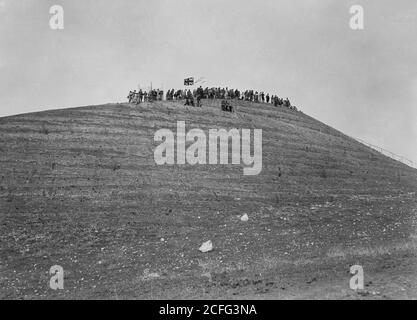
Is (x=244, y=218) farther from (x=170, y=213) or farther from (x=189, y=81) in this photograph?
(x=189, y=81)

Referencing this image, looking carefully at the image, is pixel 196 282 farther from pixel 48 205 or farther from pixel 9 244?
pixel 48 205

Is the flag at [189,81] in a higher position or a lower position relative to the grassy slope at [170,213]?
higher

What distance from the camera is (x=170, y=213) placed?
69.6 ft

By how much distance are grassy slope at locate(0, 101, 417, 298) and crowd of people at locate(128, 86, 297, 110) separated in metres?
3.60

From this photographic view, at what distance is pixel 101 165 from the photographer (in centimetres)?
2536

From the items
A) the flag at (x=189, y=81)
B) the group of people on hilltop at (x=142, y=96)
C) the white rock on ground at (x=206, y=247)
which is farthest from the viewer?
the flag at (x=189, y=81)

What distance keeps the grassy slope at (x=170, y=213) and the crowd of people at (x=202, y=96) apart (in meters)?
3.60

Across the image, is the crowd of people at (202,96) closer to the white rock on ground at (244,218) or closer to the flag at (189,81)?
the flag at (189,81)

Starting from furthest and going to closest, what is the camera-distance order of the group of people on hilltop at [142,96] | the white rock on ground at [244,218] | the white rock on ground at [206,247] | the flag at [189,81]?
the flag at [189,81], the group of people on hilltop at [142,96], the white rock on ground at [244,218], the white rock on ground at [206,247]

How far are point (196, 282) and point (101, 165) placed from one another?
12151 millimetres

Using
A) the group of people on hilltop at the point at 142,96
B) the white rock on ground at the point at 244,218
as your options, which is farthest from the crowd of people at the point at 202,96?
the white rock on ground at the point at 244,218

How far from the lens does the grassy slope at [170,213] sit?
15.4m

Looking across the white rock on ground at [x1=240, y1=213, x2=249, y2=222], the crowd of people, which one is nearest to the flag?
the crowd of people
